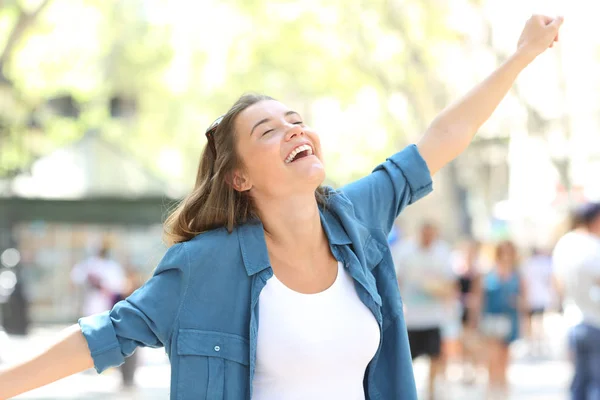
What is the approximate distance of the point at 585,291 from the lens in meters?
7.01

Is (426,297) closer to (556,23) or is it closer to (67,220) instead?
(556,23)

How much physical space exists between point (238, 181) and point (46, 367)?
30.4 inches

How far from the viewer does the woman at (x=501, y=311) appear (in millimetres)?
10609

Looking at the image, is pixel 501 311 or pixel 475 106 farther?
pixel 501 311

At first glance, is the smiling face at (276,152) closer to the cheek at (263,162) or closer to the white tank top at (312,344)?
the cheek at (263,162)

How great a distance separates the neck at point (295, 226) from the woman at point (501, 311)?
26.0ft

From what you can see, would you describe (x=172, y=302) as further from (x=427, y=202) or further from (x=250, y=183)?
(x=427, y=202)

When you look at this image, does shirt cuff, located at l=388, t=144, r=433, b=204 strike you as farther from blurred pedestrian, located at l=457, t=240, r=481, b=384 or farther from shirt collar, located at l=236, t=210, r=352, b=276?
blurred pedestrian, located at l=457, t=240, r=481, b=384

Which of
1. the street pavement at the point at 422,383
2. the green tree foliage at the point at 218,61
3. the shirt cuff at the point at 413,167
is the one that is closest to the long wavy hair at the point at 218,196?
the shirt cuff at the point at 413,167

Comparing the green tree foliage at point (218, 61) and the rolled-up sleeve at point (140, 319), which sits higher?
the green tree foliage at point (218, 61)

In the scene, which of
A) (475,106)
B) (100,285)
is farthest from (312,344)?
(100,285)

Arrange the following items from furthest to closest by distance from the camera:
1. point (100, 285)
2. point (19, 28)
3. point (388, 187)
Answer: point (19, 28)
point (100, 285)
point (388, 187)

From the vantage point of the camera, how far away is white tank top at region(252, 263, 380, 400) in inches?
109

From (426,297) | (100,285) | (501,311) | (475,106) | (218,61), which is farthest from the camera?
(218,61)
